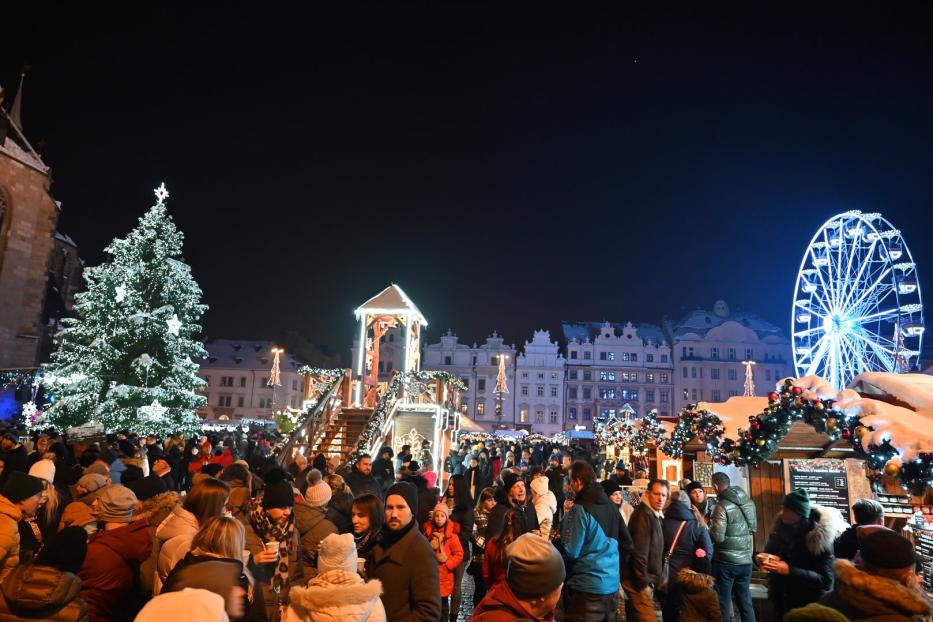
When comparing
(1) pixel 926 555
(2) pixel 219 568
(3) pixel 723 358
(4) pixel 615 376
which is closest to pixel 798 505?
(1) pixel 926 555

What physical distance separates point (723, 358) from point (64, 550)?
71.7m

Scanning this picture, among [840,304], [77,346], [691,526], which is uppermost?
[840,304]

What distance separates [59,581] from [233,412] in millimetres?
69083

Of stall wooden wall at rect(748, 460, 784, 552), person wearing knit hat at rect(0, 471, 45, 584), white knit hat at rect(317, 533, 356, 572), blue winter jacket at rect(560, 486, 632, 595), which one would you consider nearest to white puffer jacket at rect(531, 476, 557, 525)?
blue winter jacket at rect(560, 486, 632, 595)

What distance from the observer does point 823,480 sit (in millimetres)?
10172

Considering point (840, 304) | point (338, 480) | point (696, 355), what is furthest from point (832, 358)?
point (696, 355)

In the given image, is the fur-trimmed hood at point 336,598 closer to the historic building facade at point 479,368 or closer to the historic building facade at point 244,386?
the historic building facade at point 479,368

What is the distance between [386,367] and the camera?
224ft

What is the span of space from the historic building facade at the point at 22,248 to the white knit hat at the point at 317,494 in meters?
34.9

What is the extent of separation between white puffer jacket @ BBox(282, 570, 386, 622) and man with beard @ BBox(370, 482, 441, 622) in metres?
0.76

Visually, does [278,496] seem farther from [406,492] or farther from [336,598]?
[336,598]

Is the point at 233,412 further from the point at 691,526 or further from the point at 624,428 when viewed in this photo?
the point at 691,526

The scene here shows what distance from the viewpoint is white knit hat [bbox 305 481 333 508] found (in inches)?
194

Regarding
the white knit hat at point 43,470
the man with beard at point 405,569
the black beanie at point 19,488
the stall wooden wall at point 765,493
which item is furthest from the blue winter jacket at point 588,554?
the stall wooden wall at point 765,493
